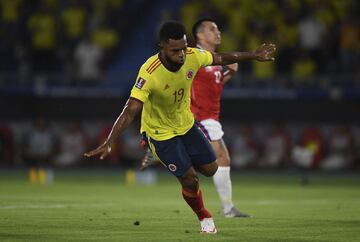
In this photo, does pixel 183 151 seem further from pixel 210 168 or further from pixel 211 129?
pixel 211 129

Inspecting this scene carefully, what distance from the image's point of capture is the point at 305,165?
25.0m

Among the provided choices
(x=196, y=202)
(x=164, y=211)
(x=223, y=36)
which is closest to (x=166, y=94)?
(x=196, y=202)

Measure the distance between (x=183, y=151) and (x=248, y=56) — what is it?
4.37 ft

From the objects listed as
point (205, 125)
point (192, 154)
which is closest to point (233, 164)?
point (205, 125)

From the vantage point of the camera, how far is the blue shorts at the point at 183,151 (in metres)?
11.0

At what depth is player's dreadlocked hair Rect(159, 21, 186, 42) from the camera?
1061 centimetres

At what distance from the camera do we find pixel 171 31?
10.6m

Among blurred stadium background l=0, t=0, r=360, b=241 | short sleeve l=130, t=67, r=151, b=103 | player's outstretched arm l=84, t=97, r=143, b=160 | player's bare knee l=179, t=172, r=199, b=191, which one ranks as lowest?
blurred stadium background l=0, t=0, r=360, b=241

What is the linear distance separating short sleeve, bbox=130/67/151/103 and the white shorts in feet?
11.1

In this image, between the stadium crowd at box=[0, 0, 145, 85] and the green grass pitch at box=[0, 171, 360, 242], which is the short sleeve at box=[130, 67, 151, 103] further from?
the stadium crowd at box=[0, 0, 145, 85]

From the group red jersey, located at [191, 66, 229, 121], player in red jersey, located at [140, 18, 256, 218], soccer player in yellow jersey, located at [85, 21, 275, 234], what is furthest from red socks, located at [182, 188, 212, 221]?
red jersey, located at [191, 66, 229, 121]

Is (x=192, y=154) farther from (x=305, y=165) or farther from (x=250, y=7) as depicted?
(x=250, y=7)

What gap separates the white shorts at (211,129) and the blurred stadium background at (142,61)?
1178cm

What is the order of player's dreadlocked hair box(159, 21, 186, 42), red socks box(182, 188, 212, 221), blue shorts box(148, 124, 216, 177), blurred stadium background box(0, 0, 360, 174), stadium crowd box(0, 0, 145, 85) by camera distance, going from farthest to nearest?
stadium crowd box(0, 0, 145, 85) → blurred stadium background box(0, 0, 360, 174) → red socks box(182, 188, 212, 221) → blue shorts box(148, 124, 216, 177) → player's dreadlocked hair box(159, 21, 186, 42)
